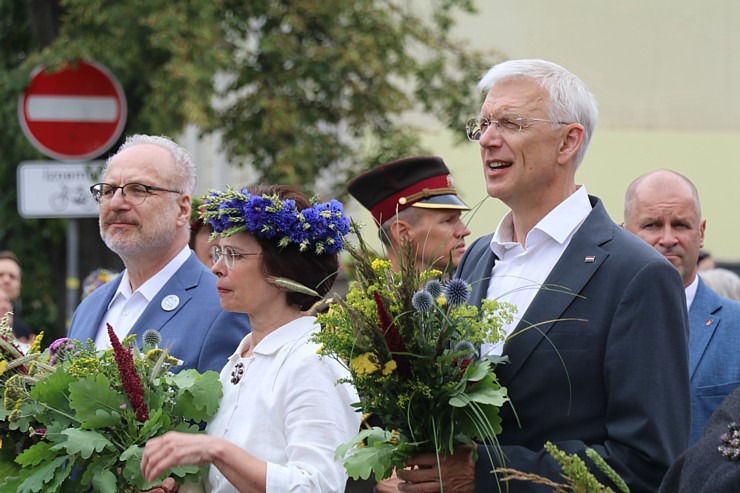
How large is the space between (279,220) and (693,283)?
6.99 ft

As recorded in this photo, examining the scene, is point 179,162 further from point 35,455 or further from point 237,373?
point 35,455

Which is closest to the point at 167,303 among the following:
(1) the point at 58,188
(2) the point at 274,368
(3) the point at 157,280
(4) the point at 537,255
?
(3) the point at 157,280

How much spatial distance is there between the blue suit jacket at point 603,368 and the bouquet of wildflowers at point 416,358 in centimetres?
17

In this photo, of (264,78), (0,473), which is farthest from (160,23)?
(0,473)

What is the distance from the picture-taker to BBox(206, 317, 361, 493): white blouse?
4.01 m

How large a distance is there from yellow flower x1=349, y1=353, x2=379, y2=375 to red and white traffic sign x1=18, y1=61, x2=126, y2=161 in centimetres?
584

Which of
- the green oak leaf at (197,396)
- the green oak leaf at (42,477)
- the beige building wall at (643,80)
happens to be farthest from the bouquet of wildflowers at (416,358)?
the beige building wall at (643,80)

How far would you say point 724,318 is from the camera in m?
5.31

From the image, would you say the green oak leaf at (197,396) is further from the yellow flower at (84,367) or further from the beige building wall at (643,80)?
the beige building wall at (643,80)

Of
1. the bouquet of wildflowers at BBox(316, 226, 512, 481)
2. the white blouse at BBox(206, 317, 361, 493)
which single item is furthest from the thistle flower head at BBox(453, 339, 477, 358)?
the white blouse at BBox(206, 317, 361, 493)

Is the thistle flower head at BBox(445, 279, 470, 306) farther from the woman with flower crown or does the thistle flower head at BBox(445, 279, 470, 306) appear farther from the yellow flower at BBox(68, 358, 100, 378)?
the yellow flower at BBox(68, 358, 100, 378)

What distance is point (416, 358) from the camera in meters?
3.58

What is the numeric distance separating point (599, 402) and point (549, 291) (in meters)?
0.36

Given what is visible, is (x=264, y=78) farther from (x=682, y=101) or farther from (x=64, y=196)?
(x=682, y=101)
